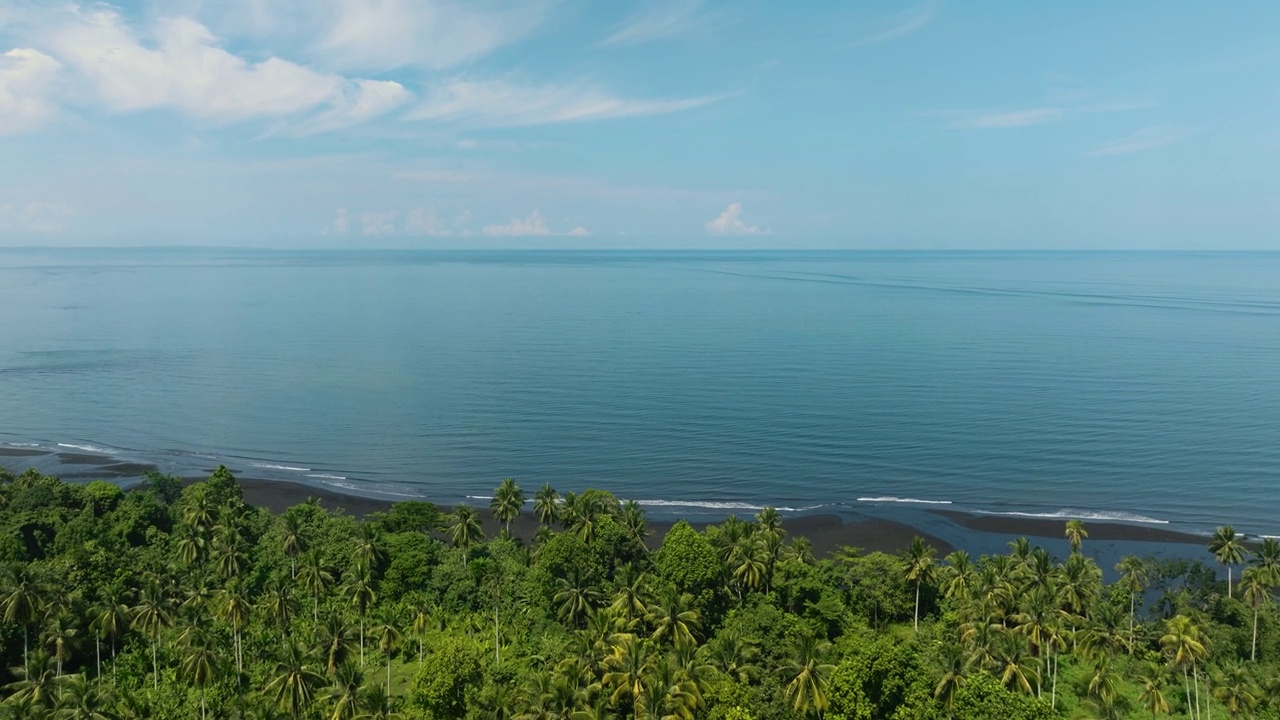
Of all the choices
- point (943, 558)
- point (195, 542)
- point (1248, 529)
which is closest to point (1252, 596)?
point (943, 558)

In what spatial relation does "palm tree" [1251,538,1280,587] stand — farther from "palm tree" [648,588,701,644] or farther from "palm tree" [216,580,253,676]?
"palm tree" [216,580,253,676]

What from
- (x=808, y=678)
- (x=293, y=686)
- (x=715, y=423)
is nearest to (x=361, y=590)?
(x=293, y=686)

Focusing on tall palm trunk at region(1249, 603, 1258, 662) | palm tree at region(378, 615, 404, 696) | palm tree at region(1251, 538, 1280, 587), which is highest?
palm tree at region(1251, 538, 1280, 587)

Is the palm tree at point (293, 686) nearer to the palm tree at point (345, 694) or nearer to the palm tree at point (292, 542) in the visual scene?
the palm tree at point (345, 694)

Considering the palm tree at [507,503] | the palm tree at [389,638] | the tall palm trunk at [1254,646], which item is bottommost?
the palm tree at [389,638]

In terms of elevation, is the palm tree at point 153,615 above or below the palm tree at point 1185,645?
below

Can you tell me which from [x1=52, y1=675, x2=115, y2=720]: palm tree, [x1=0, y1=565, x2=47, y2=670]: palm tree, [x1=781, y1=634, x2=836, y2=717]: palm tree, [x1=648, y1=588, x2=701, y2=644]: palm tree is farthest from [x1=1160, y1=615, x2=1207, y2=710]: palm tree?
[x1=0, y1=565, x2=47, y2=670]: palm tree

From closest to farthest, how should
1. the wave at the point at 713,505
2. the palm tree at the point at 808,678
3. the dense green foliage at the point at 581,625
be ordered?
the palm tree at the point at 808,678, the dense green foliage at the point at 581,625, the wave at the point at 713,505

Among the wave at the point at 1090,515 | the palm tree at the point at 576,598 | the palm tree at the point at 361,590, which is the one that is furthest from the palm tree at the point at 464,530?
the wave at the point at 1090,515
